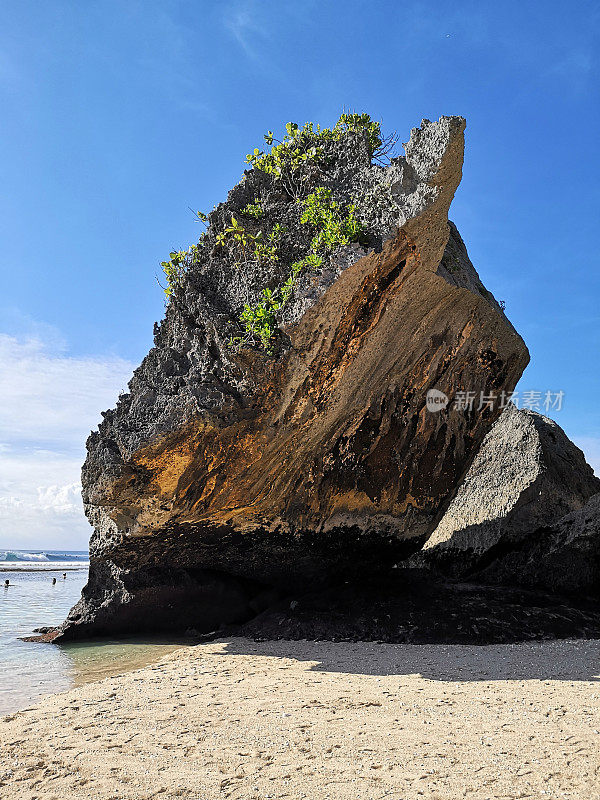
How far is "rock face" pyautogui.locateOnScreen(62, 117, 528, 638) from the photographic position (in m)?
6.39

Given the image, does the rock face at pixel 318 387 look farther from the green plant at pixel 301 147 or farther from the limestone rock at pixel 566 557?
the limestone rock at pixel 566 557

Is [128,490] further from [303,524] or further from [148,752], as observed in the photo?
[148,752]

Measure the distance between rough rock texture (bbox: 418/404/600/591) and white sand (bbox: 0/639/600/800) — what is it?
3.73 m

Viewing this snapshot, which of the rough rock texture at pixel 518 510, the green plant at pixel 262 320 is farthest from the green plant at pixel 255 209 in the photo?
the rough rock texture at pixel 518 510

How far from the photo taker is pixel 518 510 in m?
9.86

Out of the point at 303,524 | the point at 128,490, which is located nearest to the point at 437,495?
the point at 303,524

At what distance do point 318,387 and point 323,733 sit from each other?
3.81 metres

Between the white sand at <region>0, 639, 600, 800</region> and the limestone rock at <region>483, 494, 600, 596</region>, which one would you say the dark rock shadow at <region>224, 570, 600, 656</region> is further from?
the white sand at <region>0, 639, 600, 800</region>

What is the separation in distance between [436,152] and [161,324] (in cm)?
401

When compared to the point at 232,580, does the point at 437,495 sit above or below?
above

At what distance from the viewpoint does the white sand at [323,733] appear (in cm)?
312

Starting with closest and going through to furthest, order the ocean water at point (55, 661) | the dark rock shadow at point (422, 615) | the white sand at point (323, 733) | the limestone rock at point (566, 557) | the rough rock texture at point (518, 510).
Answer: the white sand at point (323, 733) → the ocean water at point (55, 661) → the dark rock shadow at point (422, 615) → the limestone rock at point (566, 557) → the rough rock texture at point (518, 510)

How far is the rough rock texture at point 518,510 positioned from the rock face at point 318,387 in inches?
75.0

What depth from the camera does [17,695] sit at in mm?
6055
